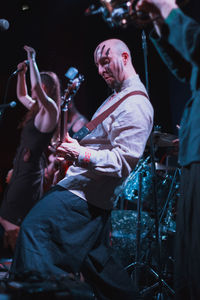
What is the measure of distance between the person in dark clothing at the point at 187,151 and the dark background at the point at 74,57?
372 cm

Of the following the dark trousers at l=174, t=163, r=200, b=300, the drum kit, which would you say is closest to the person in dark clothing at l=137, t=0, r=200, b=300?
the dark trousers at l=174, t=163, r=200, b=300

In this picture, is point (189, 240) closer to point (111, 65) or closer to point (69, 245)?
point (69, 245)

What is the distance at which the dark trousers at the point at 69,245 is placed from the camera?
194cm

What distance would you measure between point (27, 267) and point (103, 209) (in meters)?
0.65

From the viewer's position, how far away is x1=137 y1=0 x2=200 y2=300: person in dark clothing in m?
1.30

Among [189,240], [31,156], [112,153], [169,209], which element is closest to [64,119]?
[31,156]

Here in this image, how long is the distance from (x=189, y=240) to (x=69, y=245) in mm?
907

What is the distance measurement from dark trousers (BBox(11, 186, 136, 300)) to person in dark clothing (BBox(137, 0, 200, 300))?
0.78 m

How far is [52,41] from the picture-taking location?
532cm

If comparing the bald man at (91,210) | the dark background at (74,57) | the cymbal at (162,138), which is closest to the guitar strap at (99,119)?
the bald man at (91,210)

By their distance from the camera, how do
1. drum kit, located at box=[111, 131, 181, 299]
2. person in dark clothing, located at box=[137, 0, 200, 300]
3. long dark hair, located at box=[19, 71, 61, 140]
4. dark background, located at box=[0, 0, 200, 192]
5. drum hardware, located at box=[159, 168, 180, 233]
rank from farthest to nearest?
dark background, located at box=[0, 0, 200, 192]
drum hardware, located at box=[159, 168, 180, 233]
drum kit, located at box=[111, 131, 181, 299]
long dark hair, located at box=[19, 71, 61, 140]
person in dark clothing, located at box=[137, 0, 200, 300]

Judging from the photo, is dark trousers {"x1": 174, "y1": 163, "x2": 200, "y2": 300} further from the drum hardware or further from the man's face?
the drum hardware

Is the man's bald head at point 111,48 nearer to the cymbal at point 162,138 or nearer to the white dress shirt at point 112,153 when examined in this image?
the white dress shirt at point 112,153

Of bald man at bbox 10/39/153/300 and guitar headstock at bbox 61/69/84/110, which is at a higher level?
guitar headstock at bbox 61/69/84/110
